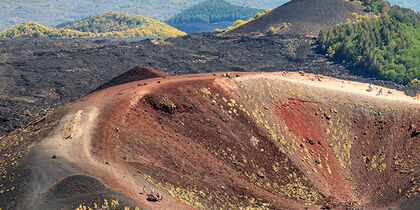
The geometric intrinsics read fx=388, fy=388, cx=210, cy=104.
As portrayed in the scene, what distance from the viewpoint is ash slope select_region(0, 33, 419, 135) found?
9794cm

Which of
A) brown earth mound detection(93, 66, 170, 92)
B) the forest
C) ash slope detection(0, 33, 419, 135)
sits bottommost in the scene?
ash slope detection(0, 33, 419, 135)

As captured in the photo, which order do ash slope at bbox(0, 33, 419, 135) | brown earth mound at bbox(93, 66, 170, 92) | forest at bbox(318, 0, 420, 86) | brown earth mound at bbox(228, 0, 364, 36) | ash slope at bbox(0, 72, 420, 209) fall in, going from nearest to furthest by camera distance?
ash slope at bbox(0, 72, 420, 209) → brown earth mound at bbox(93, 66, 170, 92) → ash slope at bbox(0, 33, 419, 135) → forest at bbox(318, 0, 420, 86) → brown earth mound at bbox(228, 0, 364, 36)

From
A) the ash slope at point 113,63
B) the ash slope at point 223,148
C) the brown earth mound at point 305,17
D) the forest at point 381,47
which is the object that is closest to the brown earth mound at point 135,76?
the ash slope at point 223,148

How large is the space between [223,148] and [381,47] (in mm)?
111719

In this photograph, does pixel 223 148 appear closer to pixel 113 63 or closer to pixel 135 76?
pixel 135 76

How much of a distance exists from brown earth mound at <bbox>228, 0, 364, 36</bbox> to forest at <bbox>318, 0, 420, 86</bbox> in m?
22.7

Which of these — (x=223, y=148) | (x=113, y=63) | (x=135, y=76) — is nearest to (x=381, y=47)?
(x=113, y=63)

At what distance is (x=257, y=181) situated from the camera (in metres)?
41.8

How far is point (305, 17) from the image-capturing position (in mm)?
186375

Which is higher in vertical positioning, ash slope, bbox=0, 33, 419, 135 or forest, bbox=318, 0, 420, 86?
forest, bbox=318, 0, 420, 86

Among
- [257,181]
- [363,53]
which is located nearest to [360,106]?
[257,181]

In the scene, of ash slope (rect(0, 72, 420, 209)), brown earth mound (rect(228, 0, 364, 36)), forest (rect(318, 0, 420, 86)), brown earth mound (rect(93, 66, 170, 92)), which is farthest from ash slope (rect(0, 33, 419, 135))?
ash slope (rect(0, 72, 420, 209))

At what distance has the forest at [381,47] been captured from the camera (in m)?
123

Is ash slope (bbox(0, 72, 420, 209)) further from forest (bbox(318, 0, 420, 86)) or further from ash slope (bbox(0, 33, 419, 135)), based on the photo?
forest (bbox(318, 0, 420, 86))
